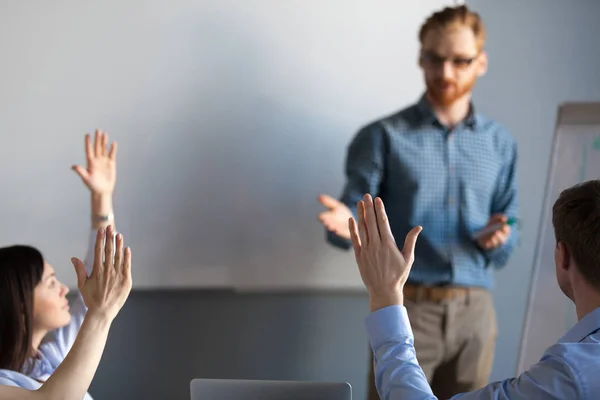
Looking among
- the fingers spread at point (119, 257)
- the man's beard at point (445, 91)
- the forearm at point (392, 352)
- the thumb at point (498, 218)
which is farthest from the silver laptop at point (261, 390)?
the man's beard at point (445, 91)

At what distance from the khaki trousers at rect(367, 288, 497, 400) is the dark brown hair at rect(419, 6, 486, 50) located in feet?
2.89

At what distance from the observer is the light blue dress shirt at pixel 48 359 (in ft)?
5.60

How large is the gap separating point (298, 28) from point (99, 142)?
0.90 meters

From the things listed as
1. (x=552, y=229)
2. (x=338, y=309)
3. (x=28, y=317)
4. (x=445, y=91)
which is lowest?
(x=338, y=309)

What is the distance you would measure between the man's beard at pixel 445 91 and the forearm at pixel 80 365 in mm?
1501

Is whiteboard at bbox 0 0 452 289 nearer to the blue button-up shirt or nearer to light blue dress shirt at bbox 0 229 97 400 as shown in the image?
the blue button-up shirt

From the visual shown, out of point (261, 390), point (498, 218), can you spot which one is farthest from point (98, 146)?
point (498, 218)

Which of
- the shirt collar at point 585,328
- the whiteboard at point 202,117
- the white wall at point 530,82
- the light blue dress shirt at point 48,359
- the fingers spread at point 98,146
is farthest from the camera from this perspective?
the white wall at point 530,82

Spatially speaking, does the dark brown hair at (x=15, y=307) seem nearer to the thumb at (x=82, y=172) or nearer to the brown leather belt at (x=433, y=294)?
the thumb at (x=82, y=172)

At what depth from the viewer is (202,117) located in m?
2.67

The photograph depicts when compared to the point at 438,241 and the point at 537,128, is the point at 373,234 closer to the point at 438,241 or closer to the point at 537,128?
the point at 438,241

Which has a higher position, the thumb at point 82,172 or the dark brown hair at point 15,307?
the thumb at point 82,172

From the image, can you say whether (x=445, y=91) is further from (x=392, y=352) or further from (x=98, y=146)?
(x=392, y=352)

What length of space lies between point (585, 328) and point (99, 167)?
146 cm
